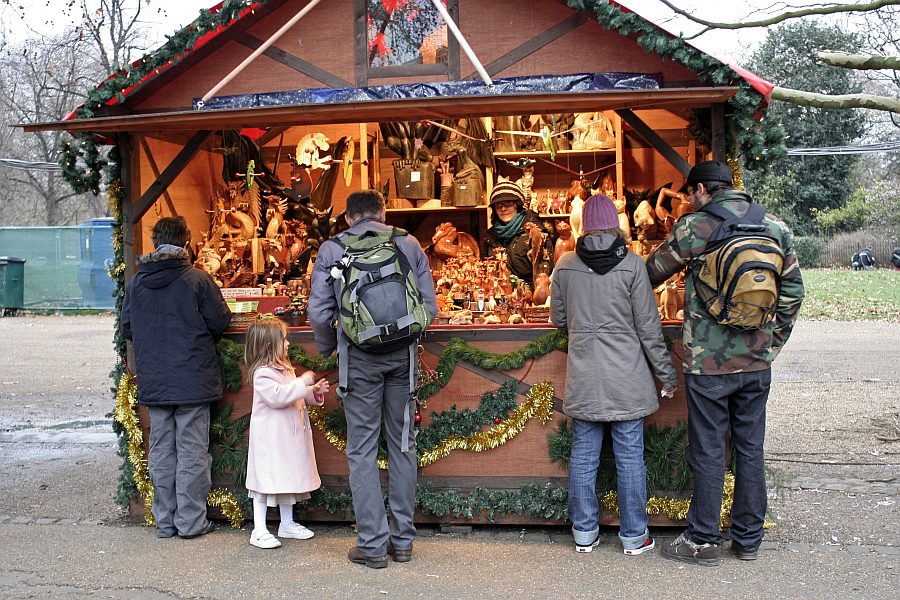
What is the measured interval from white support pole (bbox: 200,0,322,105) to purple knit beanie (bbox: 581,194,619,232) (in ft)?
8.54

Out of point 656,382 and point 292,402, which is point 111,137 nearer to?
point 292,402

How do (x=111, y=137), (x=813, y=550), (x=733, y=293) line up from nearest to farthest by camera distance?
(x=733, y=293) → (x=813, y=550) → (x=111, y=137)

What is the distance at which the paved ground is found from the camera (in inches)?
214

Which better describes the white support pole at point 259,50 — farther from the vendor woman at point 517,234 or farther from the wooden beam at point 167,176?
the vendor woman at point 517,234

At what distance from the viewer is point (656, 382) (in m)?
6.35

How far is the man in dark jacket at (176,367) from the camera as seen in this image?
6410 mm

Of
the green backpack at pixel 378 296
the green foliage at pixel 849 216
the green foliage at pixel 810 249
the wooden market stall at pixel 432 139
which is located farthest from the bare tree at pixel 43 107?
the green foliage at pixel 849 216

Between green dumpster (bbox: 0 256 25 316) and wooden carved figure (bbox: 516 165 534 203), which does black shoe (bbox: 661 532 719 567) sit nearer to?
wooden carved figure (bbox: 516 165 534 203)

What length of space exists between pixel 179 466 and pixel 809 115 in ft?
96.3

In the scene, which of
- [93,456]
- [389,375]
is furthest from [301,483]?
[93,456]

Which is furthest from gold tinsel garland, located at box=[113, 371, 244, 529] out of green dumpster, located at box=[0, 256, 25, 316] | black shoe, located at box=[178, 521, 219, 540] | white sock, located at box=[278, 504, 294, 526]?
green dumpster, located at box=[0, 256, 25, 316]

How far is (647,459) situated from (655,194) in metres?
3.27

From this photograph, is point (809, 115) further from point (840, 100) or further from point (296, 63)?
point (296, 63)

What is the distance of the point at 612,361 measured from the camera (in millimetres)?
5852
